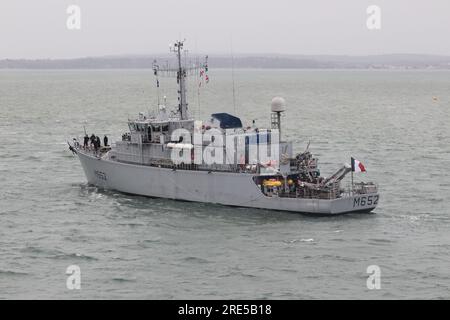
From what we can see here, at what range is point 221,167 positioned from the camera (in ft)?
149

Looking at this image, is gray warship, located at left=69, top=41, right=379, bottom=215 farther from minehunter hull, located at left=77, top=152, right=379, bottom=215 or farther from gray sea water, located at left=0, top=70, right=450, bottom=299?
gray sea water, located at left=0, top=70, right=450, bottom=299

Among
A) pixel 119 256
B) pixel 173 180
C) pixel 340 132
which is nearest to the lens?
pixel 119 256

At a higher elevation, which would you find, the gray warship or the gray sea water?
the gray warship

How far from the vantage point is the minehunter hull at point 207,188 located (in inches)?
1678

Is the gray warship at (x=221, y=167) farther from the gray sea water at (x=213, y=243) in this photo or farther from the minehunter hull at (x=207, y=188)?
the gray sea water at (x=213, y=243)

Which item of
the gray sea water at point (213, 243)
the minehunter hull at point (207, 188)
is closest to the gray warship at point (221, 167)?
the minehunter hull at point (207, 188)

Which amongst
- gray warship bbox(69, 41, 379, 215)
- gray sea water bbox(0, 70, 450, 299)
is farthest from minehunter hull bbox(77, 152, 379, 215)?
gray sea water bbox(0, 70, 450, 299)

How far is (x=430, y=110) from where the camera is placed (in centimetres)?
12962

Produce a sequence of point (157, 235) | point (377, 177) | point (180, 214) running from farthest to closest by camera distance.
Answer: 1. point (377, 177)
2. point (180, 214)
3. point (157, 235)

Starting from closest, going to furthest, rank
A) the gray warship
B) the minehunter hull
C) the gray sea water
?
1. the gray sea water
2. the minehunter hull
3. the gray warship

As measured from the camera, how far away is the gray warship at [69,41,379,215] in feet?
142
